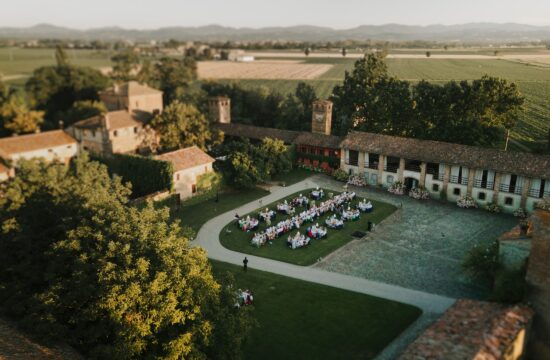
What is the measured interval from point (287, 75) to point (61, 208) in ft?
259

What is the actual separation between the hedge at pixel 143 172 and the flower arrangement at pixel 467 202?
84.3ft

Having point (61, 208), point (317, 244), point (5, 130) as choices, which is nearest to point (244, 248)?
point (317, 244)

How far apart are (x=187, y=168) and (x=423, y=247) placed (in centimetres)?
2212

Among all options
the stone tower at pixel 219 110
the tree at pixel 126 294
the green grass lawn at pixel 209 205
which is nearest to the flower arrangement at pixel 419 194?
the green grass lawn at pixel 209 205

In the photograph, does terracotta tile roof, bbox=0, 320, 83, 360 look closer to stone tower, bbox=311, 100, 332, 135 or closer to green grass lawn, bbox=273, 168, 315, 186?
green grass lawn, bbox=273, 168, 315, 186

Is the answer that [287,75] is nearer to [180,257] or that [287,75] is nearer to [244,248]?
[244,248]

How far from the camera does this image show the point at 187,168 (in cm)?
4278

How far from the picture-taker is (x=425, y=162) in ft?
140

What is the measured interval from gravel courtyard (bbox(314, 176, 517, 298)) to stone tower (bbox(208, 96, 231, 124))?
27421 millimetres

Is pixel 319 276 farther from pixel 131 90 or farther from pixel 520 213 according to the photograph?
pixel 131 90

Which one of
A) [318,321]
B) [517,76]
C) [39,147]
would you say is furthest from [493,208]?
[39,147]

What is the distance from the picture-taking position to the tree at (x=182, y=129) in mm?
51125

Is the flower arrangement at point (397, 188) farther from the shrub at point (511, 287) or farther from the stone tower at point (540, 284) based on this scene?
the stone tower at point (540, 284)

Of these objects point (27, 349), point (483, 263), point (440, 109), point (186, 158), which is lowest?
point (27, 349)
